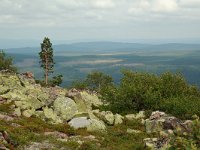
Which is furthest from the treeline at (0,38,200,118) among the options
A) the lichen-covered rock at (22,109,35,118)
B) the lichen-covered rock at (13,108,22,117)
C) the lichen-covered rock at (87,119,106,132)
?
the lichen-covered rock at (13,108,22,117)

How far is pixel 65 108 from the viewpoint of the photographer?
159 ft

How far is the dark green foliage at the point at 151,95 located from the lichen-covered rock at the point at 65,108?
10992 millimetres

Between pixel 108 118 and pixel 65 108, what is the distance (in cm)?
595

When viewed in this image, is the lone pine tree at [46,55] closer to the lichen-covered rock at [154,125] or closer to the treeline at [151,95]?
the treeline at [151,95]

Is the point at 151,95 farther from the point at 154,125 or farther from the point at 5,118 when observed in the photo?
the point at 5,118

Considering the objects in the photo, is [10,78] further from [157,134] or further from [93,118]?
[157,134]

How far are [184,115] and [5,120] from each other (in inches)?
1030

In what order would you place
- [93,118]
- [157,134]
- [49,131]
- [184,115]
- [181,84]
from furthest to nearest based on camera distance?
[181,84]
[184,115]
[93,118]
[157,134]
[49,131]

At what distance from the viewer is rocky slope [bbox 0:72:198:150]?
31598 mm

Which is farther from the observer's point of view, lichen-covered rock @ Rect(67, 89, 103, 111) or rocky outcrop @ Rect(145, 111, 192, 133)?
lichen-covered rock @ Rect(67, 89, 103, 111)

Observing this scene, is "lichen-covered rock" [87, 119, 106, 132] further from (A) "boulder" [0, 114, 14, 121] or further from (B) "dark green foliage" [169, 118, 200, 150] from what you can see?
(B) "dark green foliage" [169, 118, 200, 150]

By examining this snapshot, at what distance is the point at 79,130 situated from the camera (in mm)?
38906

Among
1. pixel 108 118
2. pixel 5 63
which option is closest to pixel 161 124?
pixel 108 118

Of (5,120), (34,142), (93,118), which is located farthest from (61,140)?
(93,118)
